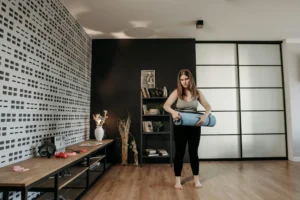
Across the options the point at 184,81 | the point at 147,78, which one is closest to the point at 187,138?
the point at 184,81

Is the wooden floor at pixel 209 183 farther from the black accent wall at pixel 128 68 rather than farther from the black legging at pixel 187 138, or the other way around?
the black accent wall at pixel 128 68

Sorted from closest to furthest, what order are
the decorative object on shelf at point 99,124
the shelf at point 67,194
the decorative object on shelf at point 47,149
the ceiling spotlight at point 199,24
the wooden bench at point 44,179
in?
the wooden bench at point 44,179
the decorative object on shelf at point 47,149
the shelf at point 67,194
the ceiling spotlight at point 199,24
the decorative object on shelf at point 99,124

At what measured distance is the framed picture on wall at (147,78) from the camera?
3.85 m

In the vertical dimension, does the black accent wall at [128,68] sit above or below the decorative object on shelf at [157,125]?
above

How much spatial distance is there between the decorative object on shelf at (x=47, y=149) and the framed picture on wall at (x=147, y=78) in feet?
7.21

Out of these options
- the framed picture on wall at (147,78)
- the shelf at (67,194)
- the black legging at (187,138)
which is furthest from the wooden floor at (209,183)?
the framed picture on wall at (147,78)

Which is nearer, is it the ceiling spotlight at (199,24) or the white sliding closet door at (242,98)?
the ceiling spotlight at (199,24)

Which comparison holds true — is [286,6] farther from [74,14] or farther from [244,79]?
[74,14]

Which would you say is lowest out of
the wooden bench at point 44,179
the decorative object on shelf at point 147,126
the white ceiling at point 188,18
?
the wooden bench at point 44,179

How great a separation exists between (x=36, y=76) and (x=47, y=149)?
75 cm

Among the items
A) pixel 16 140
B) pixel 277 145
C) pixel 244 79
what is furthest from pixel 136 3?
pixel 277 145

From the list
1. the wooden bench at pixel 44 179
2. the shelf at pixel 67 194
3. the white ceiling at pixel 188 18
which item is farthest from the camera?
the white ceiling at pixel 188 18

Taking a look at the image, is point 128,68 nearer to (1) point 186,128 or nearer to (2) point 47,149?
(1) point 186,128

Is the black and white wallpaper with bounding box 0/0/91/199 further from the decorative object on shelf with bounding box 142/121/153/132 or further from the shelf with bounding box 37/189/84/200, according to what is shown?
the decorative object on shelf with bounding box 142/121/153/132
